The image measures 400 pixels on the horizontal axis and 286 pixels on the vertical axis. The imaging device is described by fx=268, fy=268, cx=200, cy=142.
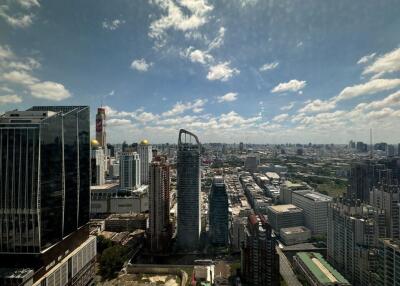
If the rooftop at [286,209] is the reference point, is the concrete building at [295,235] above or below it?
below

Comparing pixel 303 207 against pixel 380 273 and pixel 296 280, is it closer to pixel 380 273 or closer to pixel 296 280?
pixel 296 280

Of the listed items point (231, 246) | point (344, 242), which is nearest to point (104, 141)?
point (231, 246)

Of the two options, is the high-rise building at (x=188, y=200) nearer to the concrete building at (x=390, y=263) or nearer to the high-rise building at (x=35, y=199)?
the high-rise building at (x=35, y=199)

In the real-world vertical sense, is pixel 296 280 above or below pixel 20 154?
below

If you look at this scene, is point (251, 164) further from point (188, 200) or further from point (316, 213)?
point (188, 200)

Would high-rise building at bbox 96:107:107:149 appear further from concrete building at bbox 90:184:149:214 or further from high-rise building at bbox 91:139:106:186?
concrete building at bbox 90:184:149:214

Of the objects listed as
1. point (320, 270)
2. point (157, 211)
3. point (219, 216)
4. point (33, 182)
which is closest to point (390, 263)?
point (320, 270)

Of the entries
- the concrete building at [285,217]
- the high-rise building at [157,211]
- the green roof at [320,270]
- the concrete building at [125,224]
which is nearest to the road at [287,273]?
the green roof at [320,270]
